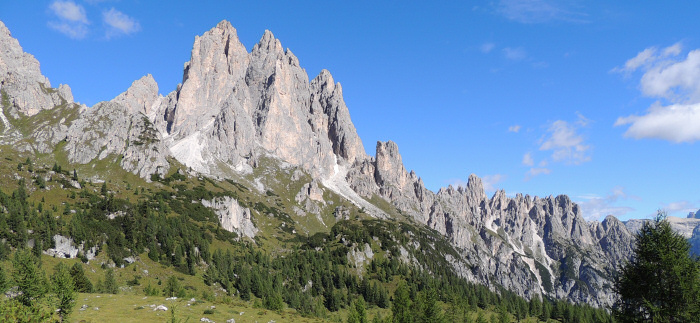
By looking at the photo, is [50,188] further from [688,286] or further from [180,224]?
[688,286]

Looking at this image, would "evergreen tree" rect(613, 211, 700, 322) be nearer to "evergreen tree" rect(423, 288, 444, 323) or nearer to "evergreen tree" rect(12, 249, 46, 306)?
"evergreen tree" rect(423, 288, 444, 323)

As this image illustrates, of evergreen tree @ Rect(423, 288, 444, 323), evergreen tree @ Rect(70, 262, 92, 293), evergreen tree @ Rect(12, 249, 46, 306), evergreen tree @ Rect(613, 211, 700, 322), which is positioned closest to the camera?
evergreen tree @ Rect(613, 211, 700, 322)

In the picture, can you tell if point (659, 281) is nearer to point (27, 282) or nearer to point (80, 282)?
point (27, 282)

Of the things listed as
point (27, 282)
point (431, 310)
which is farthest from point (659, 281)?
point (27, 282)

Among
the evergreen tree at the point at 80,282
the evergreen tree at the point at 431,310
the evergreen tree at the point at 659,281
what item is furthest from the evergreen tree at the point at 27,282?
the evergreen tree at the point at 659,281

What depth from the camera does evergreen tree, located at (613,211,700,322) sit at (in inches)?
1067

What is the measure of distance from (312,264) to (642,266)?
580 ft

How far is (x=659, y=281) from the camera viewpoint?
93.5 feet

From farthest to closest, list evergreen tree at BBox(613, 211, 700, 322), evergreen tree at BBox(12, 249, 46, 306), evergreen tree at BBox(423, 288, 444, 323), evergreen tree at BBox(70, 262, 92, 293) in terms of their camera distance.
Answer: evergreen tree at BBox(70, 262, 92, 293), evergreen tree at BBox(423, 288, 444, 323), evergreen tree at BBox(12, 249, 46, 306), evergreen tree at BBox(613, 211, 700, 322)

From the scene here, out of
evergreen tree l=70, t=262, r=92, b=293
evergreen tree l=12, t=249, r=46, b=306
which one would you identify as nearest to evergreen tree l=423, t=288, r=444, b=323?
evergreen tree l=12, t=249, r=46, b=306

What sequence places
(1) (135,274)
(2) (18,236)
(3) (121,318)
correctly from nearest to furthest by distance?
(3) (121,318) → (2) (18,236) → (1) (135,274)

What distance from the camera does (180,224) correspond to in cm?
18900

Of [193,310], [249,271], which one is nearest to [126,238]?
[249,271]

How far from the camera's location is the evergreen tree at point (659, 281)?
2711cm
